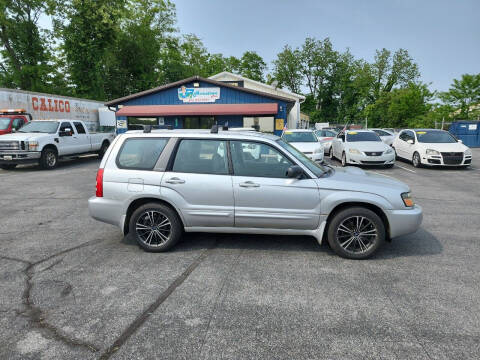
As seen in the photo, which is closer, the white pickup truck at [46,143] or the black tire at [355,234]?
the black tire at [355,234]

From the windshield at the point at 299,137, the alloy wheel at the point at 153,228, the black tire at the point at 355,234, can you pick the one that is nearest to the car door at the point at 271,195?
the black tire at the point at 355,234

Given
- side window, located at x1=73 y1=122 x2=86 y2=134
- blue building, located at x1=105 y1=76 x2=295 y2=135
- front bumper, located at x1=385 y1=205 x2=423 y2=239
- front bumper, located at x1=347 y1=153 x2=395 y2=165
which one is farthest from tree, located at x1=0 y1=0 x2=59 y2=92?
front bumper, located at x1=385 y1=205 x2=423 y2=239

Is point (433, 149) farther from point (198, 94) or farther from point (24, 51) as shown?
point (24, 51)

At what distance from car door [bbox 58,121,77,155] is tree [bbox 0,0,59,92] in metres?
27.0

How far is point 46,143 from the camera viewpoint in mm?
13031

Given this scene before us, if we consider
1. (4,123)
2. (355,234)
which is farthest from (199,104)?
(355,234)

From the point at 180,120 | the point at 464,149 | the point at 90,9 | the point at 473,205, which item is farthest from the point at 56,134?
the point at 90,9

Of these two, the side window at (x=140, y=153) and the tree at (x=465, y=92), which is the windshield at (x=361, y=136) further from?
the tree at (x=465, y=92)

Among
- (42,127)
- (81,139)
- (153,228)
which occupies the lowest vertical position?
(153,228)

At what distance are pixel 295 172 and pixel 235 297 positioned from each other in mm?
1702

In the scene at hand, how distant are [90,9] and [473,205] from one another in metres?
39.9

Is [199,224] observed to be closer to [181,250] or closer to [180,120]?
[181,250]

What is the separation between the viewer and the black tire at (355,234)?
404 centimetres

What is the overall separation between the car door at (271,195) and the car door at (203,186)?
0.16 metres
